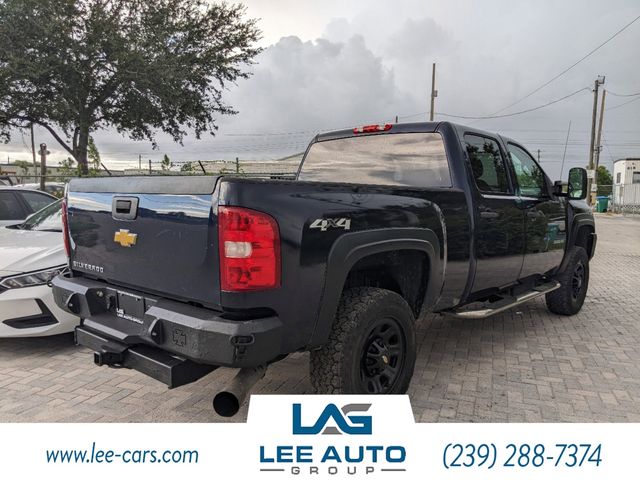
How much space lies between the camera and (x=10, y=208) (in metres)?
7.15

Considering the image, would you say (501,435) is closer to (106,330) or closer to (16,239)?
(106,330)

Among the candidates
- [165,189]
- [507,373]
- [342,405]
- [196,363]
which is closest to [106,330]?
[196,363]

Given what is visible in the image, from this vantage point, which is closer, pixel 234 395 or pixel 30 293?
pixel 234 395

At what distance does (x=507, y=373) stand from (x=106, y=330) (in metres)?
3.10

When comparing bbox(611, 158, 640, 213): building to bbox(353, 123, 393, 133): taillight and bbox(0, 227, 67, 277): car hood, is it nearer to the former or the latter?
bbox(353, 123, 393, 133): taillight

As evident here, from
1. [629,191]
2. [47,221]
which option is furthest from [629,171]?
[47,221]

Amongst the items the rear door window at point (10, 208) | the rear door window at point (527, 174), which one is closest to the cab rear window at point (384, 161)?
the rear door window at point (527, 174)

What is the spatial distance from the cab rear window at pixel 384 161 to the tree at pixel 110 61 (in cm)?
1437

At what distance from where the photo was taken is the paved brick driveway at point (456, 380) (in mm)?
3479

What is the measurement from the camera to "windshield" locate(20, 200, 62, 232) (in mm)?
5445

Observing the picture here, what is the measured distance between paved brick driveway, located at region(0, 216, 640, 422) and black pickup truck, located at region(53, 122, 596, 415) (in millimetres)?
538

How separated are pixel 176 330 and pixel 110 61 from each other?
59.0 ft

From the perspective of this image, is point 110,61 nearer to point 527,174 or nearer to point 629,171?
point 527,174

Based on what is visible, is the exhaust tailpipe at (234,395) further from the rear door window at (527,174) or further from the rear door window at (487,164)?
the rear door window at (527,174)
